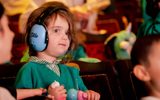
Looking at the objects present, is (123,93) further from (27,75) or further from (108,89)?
(27,75)

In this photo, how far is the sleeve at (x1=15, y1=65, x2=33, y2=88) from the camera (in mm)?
1079

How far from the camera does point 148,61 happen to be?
106cm

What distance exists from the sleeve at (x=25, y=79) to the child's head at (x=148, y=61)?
1.00ft

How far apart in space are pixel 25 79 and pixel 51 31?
6.4 inches

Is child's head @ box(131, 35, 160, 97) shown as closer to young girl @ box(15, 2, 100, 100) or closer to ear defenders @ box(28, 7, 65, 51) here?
young girl @ box(15, 2, 100, 100)

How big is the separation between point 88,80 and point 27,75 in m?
0.28

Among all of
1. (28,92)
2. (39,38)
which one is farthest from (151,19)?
(28,92)

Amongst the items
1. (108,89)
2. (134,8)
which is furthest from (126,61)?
(134,8)

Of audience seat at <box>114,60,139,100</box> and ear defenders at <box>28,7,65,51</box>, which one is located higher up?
ear defenders at <box>28,7,65,51</box>

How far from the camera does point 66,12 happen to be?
1.17 metres

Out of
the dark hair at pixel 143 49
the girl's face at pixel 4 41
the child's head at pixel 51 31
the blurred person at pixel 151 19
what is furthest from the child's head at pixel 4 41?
the blurred person at pixel 151 19

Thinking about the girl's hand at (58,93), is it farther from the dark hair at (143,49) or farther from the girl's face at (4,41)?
the girl's face at (4,41)

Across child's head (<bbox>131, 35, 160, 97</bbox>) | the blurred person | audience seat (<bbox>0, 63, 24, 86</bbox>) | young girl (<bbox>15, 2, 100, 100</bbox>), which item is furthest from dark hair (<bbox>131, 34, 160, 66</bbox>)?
the blurred person

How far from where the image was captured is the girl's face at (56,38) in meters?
1.12
